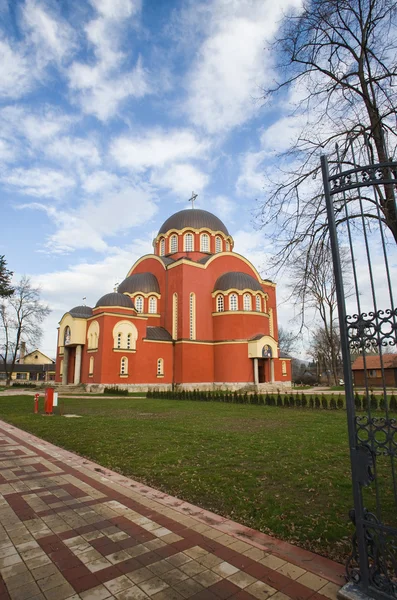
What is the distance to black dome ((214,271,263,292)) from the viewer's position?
1197 inches

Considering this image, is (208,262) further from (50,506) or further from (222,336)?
(50,506)

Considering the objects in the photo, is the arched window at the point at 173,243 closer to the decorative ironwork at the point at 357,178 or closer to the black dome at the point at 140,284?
the black dome at the point at 140,284

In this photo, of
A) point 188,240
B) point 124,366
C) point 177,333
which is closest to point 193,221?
point 188,240

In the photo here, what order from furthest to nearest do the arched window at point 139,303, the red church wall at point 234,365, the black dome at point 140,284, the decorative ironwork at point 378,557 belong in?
the black dome at point 140,284 < the arched window at point 139,303 < the red church wall at point 234,365 < the decorative ironwork at point 378,557

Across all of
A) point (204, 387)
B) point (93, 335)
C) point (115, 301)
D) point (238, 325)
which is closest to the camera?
point (115, 301)

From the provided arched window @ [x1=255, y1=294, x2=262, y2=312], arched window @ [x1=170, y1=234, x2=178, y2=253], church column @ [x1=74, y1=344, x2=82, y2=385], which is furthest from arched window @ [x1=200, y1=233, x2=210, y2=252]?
church column @ [x1=74, y1=344, x2=82, y2=385]

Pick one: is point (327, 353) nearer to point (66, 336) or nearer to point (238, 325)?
point (238, 325)

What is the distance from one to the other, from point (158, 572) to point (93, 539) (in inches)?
36.5

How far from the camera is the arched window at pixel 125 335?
2734 centimetres

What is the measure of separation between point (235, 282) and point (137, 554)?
91.1 feet

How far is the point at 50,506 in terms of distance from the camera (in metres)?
4.46

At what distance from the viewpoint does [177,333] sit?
2958 centimetres

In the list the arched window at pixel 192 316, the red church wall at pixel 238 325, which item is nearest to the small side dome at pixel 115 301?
the arched window at pixel 192 316

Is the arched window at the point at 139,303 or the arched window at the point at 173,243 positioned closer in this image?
the arched window at the point at 139,303
